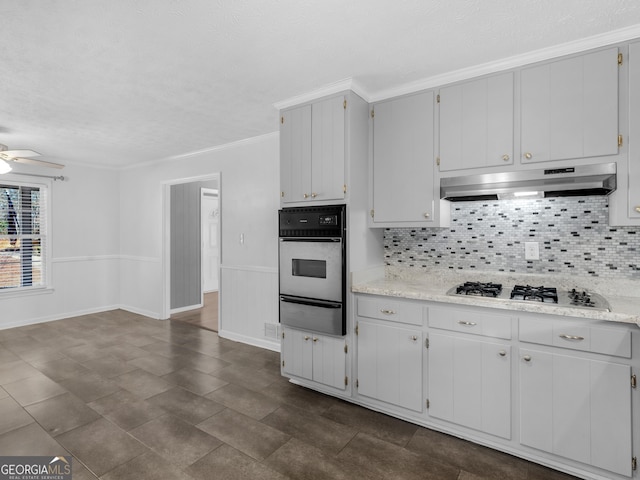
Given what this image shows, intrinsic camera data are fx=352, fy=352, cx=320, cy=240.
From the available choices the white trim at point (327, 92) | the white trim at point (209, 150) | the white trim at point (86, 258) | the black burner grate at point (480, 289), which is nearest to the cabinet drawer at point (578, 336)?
the black burner grate at point (480, 289)

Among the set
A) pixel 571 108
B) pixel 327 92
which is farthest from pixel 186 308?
pixel 571 108

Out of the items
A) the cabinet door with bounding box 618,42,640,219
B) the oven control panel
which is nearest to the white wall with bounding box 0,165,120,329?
the oven control panel

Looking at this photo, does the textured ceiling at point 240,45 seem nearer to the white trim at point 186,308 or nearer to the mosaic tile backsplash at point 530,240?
the mosaic tile backsplash at point 530,240

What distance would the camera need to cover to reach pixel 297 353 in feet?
10.1

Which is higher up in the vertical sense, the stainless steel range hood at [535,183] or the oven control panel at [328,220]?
the stainless steel range hood at [535,183]

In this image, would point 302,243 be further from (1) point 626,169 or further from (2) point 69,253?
(2) point 69,253

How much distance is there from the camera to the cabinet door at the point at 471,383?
2.17 metres

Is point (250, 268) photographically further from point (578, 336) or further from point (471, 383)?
point (578, 336)

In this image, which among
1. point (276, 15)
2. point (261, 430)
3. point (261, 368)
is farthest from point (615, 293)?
point (261, 368)

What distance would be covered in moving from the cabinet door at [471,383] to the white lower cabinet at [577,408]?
0.34 feet

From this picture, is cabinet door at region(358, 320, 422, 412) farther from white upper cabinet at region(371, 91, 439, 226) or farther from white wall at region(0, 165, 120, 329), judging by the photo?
white wall at region(0, 165, 120, 329)

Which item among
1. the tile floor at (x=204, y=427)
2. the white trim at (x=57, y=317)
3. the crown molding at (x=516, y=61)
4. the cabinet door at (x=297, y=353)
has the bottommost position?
the tile floor at (x=204, y=427)

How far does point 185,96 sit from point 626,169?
3.18 meters

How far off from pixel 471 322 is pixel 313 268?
1.26 metres
